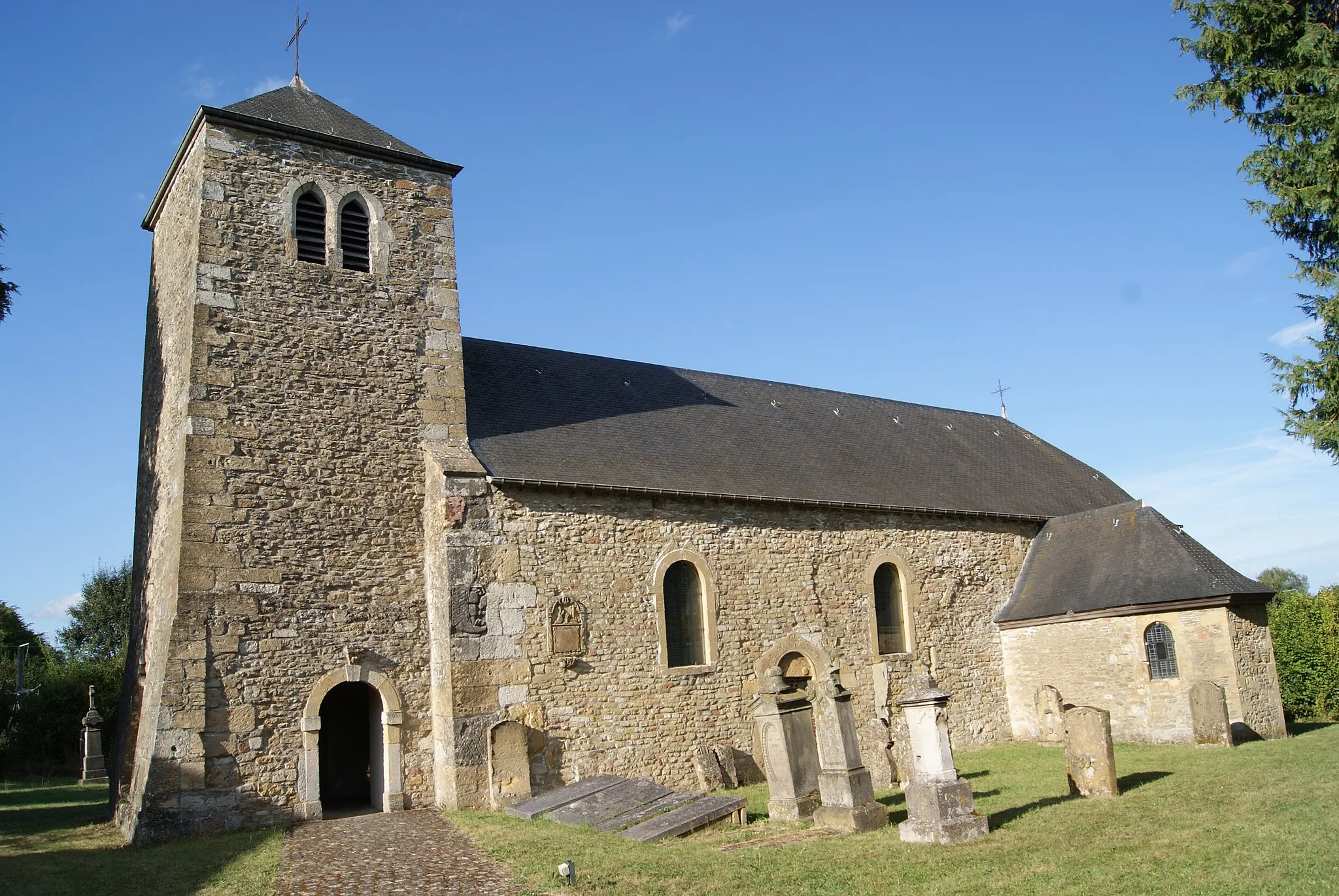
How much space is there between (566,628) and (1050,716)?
9.56 meters

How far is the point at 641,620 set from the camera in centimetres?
1442

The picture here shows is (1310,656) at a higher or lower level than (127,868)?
higher

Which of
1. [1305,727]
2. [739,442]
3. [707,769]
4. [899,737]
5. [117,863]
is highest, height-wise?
[739,442]

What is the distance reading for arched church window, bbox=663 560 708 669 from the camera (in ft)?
48.8

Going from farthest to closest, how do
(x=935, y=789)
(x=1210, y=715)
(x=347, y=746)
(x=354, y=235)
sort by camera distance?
(x=1210, y=715) < (x=347, y=746) < (x=354, y=235) < (x=935, y=789)

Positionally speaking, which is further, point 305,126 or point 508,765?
point 305,126

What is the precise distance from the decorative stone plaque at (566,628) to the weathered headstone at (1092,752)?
21.0 feet

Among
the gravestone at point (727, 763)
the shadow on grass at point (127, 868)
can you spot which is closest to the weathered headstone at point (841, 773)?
the gravestone at point (727, 763)

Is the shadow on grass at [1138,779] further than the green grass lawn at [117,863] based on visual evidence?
Yes

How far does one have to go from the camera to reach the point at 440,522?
13383mm

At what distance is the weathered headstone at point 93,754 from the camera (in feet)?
70.9

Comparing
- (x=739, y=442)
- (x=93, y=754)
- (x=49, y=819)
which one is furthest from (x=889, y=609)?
(x=93, y=754)

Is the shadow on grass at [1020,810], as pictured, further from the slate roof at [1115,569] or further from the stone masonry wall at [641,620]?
the slate roof at [1115,569]

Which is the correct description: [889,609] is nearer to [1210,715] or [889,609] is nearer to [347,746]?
[1210,715]
